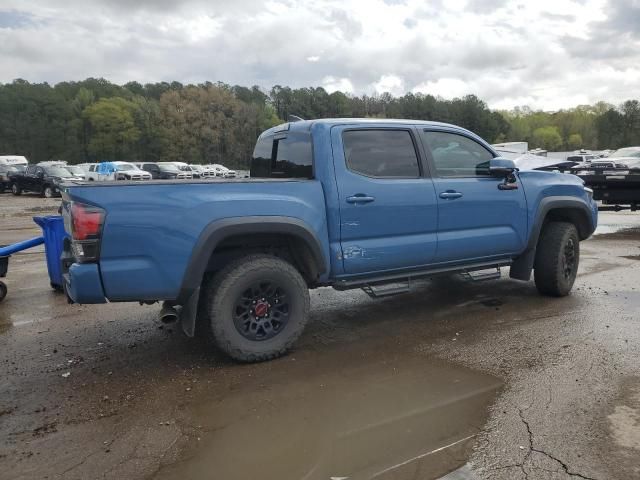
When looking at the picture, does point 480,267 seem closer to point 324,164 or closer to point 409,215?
point 409,215

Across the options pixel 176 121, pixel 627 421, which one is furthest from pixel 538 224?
pixel 176 121

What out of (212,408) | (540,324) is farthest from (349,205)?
(540,324)

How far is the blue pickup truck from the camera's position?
12.0ft

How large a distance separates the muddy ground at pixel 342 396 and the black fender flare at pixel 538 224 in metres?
0.38

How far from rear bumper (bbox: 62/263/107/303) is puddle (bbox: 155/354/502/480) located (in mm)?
1070

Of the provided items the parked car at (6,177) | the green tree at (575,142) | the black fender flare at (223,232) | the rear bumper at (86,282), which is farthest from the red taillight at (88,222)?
the green tree at (575,142)

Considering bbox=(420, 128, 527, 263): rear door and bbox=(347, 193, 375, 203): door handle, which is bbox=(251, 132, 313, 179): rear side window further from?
bbox=(420, 128, 527, 263): rear door

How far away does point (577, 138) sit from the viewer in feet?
385

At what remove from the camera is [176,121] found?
3418 inches

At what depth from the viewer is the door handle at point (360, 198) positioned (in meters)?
4.43

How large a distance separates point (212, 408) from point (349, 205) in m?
1.95

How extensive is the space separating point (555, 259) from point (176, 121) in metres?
87.4

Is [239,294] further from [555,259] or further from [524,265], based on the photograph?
[555,259]

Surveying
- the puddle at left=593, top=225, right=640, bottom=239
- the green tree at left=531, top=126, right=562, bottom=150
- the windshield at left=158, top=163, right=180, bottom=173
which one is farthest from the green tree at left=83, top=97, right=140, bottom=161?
the green tree at left=531, top=126, right=562, bottom=150
